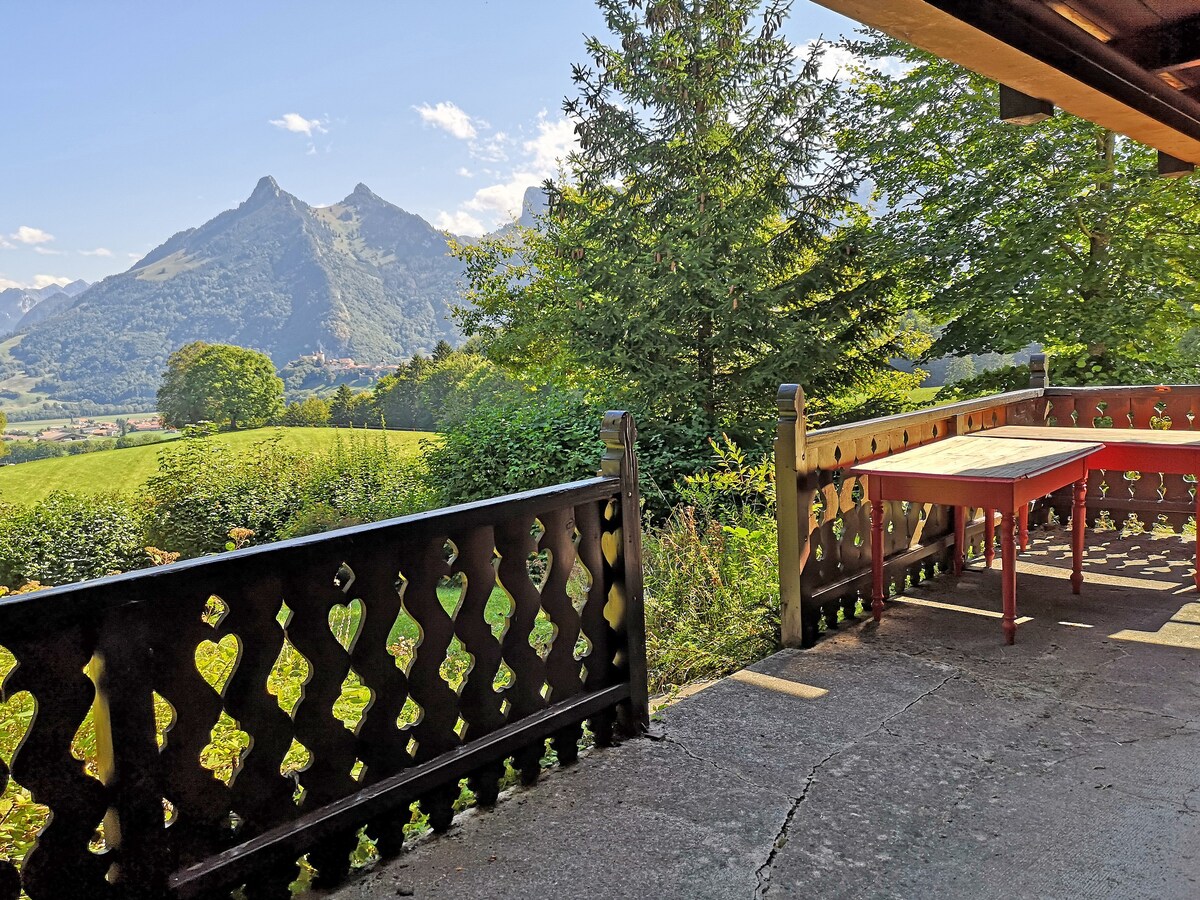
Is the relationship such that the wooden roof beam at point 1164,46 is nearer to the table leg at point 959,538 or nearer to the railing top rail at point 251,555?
the table leg at point 959,538

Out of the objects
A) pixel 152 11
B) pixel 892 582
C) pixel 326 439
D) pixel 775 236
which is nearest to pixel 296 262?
pixel 152 11

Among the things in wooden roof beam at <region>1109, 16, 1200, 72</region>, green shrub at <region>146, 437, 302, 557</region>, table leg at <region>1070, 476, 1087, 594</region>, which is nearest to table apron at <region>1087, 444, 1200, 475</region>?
table leg at <region>1070, 476, 1087, 594</region>

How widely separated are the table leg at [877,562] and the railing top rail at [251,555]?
1925 mm

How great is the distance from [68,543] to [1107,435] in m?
13.0

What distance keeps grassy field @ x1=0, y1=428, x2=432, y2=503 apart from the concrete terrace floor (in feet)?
36.3

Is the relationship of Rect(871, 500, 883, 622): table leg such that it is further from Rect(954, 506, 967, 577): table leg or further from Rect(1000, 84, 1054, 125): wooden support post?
Rect(1000, 84, 1054, 125): wooden support post

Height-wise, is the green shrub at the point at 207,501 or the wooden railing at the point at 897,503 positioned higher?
the wooden railing at the point at 897,503

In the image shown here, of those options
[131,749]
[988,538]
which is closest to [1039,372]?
[988,538]

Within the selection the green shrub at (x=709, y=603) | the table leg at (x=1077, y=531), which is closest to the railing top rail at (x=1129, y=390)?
the table leg at (x=1077, y=531)

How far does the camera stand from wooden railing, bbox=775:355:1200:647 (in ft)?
12.2

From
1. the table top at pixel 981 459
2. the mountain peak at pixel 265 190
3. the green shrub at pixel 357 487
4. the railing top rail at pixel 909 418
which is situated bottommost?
the green shrub at pixel 357 487

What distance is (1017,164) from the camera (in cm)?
1052

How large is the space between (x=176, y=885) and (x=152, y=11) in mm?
99113

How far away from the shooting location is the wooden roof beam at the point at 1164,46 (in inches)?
139
